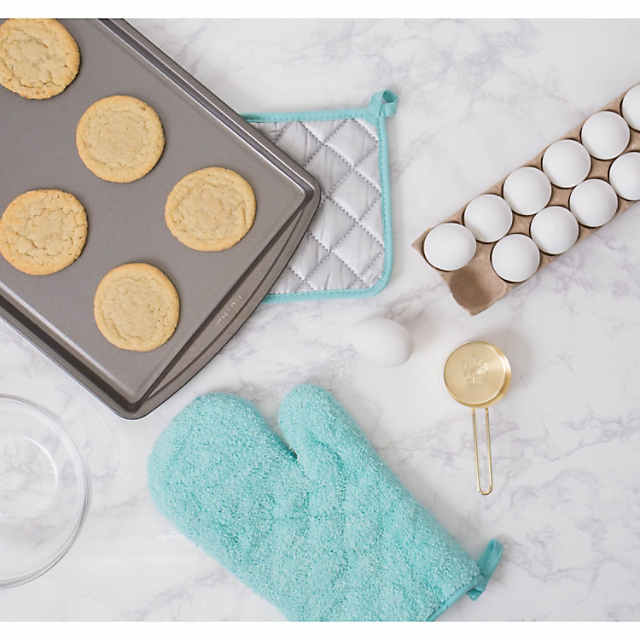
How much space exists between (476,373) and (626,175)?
263mm

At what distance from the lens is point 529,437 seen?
2.68ft

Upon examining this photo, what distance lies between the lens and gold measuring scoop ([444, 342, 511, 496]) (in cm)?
77

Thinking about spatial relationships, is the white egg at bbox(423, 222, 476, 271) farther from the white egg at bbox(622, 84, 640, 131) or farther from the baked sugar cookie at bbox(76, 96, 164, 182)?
the baked sugar cookie at bbox(76, 96, 164, 182)

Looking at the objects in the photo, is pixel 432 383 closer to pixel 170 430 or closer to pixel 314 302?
pixel 314 302

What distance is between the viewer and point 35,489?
2.63 ft

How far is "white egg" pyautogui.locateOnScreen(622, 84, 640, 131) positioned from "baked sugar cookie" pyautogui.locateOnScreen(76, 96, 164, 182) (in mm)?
507

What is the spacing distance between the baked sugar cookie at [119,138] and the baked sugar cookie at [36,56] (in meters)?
0.05

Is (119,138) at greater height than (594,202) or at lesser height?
lesser

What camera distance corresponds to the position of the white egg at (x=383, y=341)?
761 mm

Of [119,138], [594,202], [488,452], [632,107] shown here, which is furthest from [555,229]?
[119,138]

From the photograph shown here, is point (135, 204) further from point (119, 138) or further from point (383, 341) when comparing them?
point (383, 341)

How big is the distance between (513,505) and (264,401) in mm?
315

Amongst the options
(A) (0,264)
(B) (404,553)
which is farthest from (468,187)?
(A) (0,264)

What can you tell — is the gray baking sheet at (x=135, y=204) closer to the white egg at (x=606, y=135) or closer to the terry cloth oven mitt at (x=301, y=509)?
the terry cloth oven mitt at (x=301, y=509)
